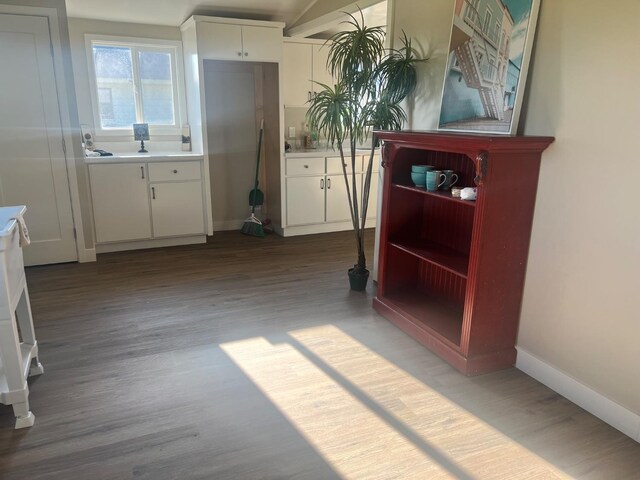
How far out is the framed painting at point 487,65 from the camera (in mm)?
2287

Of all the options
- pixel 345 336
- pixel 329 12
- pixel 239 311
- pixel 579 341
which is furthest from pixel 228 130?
pixel 579 341

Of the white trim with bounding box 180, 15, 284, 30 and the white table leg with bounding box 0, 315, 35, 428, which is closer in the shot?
the white table leg with bounding box 0, 315, 35, 428

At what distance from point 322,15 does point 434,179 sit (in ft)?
8.41

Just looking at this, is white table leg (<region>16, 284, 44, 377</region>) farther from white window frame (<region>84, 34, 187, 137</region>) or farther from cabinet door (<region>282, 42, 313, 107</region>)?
cabinet door (<region>282, 42, 313, 107</region>)

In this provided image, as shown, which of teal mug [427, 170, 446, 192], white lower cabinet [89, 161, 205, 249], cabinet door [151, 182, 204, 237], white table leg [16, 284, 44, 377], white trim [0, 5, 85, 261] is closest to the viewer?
white table leg [16, 284, 44, 377]

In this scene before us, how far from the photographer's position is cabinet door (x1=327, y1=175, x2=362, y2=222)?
5146 millimetres

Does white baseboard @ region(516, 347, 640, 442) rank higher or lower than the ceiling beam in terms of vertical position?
lower

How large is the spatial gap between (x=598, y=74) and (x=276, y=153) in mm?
3504

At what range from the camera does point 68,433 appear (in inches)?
78.1

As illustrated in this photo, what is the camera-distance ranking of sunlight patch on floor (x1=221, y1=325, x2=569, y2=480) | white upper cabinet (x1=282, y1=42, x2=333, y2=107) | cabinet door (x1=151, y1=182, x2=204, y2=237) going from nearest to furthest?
sunlight patch on floor (x1=221, y1=325, x2=569, y2=480)
cabinet door (x1=151, y1=182, x2=204, y2=237)
white upper cabinet (x1=282, y1=42, x2=333, y2=107)

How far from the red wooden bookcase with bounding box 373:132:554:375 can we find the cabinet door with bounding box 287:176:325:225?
2010 millimetres

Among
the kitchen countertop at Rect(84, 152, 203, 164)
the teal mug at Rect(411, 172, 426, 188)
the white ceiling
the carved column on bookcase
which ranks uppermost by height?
the white ceiling

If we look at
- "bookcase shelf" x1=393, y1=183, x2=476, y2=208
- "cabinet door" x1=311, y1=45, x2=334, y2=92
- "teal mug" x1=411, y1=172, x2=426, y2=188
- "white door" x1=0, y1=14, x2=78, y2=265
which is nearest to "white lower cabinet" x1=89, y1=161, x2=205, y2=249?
"white door" x1=0, y1=14, x2=78, y2=265

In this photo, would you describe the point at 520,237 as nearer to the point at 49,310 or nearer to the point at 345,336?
the point at 345,336
